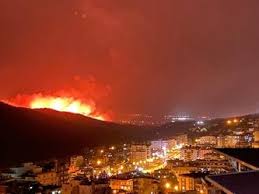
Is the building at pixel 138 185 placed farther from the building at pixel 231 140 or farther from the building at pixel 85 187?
the building at pixel 231 140

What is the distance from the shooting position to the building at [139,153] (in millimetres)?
45969

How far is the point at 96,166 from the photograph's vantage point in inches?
1609

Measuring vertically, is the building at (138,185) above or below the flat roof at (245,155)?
below

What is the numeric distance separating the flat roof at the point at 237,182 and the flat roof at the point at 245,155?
2.74 feet

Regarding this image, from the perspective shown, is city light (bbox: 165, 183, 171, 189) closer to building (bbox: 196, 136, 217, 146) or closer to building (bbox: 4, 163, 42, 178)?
building (bbox: 4, 163, 42, 178)

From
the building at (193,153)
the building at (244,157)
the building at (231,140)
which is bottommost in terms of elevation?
the building at (244,157)

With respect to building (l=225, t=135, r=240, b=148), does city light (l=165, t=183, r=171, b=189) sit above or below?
below

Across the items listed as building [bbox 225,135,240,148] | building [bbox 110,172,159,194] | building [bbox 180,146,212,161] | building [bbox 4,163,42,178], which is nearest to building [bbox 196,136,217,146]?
building [bbox 225,135,240,148]

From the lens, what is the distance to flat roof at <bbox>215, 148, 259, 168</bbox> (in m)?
5.79

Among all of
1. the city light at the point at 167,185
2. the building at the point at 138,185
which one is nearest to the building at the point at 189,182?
the city light at the point at 167,185

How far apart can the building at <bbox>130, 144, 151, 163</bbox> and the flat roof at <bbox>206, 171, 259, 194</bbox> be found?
4069 cm

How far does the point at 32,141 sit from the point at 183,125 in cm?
2910

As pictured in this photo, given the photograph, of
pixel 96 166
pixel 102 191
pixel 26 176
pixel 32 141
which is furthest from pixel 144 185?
pixel 32 141

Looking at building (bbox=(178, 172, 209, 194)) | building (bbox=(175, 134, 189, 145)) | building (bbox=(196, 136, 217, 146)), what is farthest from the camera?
building (bbox=(175, 134, 189, 145))
